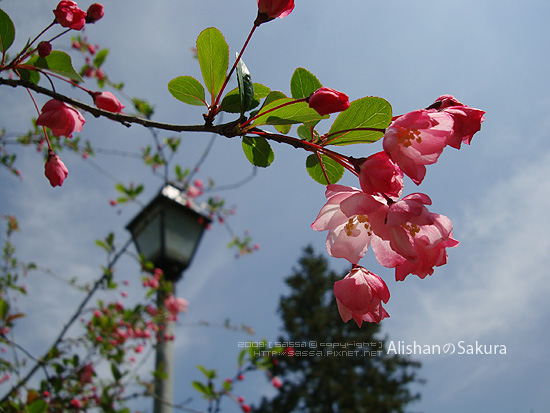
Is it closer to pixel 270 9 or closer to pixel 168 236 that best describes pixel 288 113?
pixel 270 9

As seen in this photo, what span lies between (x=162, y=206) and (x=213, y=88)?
2723 millimetres

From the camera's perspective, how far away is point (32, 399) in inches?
82.4

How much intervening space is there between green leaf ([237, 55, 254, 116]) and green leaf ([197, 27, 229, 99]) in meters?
0.10

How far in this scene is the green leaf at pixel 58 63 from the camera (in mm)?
889

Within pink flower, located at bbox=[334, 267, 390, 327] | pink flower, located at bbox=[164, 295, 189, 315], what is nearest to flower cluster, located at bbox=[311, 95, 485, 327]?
pink flower, located at bbox=[334, 267, 390, 327]

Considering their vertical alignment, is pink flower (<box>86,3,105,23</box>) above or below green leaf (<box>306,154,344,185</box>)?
above

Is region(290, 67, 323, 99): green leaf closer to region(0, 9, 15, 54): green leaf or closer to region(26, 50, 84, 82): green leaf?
region(26, 50, 84, 82): green leaf

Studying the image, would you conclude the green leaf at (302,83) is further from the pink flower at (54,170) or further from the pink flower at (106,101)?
the pink flower at (54,170)

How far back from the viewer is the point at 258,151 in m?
0.83

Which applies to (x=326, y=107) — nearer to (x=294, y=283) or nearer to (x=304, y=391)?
(x=304, y=391)

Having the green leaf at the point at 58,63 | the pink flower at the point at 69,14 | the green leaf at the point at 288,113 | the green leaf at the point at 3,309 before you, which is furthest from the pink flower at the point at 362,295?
the green leaf at the point at 3,309

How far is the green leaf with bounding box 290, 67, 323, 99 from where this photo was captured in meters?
0.76

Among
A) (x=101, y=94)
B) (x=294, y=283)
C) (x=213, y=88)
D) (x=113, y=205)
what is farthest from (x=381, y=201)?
(x=294, y=283)

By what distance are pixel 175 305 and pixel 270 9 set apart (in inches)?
132
